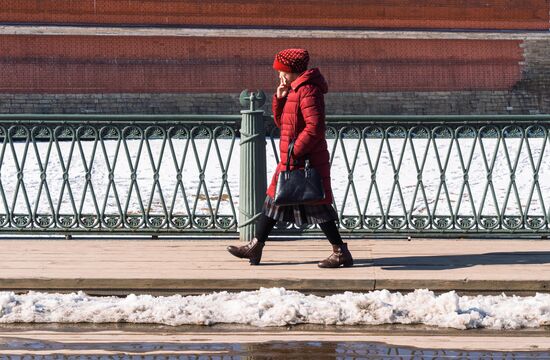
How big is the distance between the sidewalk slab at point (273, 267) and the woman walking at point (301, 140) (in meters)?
0.13

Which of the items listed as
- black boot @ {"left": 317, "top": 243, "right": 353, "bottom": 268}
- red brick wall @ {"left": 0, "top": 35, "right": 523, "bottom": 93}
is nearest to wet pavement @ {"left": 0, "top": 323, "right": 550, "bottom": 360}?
black boot @ {"left": 317, "top": 243, "right": 353, "bottom": 268}

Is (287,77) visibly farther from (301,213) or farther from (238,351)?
(238,351)

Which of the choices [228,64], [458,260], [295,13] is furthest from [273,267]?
[295,13]

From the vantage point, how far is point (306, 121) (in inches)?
243

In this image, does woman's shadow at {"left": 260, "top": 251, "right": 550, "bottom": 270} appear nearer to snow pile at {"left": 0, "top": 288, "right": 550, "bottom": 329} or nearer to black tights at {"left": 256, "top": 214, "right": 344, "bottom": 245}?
black tights at {"left": 256, "top": 214, "right": 344, "bottom": 245}

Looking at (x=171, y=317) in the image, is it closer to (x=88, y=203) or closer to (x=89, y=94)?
(x=88, y=203)

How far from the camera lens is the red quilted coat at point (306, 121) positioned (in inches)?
242

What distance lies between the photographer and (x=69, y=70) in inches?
1190

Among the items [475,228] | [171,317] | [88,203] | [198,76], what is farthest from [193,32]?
[171,317]

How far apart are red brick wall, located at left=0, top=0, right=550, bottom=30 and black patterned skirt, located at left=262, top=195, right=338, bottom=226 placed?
2463 centimetres

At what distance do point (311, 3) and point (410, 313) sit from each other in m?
26.5

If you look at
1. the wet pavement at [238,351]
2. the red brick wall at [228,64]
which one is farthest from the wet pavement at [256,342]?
the red brick wall at [228,64]

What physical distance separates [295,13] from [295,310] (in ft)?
86.6

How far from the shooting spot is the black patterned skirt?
20.7 ft
